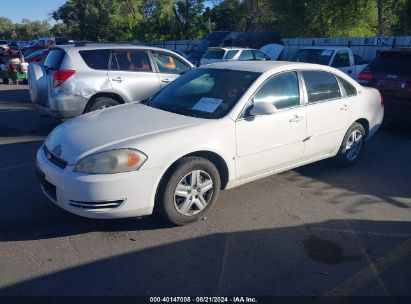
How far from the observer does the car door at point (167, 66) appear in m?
7.94

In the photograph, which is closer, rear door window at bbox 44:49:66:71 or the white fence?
rear door window at bbox 44:49:66:71

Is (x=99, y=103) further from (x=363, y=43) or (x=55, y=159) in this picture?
(x=363, y=43)

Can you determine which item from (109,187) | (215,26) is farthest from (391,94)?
(215,26)

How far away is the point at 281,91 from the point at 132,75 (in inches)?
148

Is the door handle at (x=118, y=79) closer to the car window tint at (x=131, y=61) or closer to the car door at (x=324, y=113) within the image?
the car window tint at (x=131, y=61)

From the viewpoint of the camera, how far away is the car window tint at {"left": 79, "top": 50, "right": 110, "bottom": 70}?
718 centimetres

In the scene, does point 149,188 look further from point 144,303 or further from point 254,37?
point 254,37

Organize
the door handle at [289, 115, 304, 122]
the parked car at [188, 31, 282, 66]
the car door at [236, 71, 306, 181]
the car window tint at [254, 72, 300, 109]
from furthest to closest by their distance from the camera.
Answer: the parked car at [188, 31, 282, 66] → the door handle at [289, 115, 304, 122] → the car window tint at [254, 72, 300, 109] → the car door at [236, 71, 306, 181]

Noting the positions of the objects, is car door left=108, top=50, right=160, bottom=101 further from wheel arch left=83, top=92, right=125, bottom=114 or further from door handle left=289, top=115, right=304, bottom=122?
door handle left=289, top=115, right=304, bottom=122

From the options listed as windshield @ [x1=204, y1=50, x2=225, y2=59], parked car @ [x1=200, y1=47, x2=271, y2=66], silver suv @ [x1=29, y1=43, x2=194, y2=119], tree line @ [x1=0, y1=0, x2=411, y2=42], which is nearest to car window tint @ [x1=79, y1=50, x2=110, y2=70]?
silver suv @ [x1=29, y1=43, x2=194, y2=119]

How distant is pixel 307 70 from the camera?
503 cm


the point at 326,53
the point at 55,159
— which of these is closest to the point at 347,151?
the point at 55,159

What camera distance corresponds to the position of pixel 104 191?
3422mm

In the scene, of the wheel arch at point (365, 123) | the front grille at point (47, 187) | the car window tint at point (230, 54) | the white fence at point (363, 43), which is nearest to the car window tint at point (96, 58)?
the front grille at point (47, 187)
